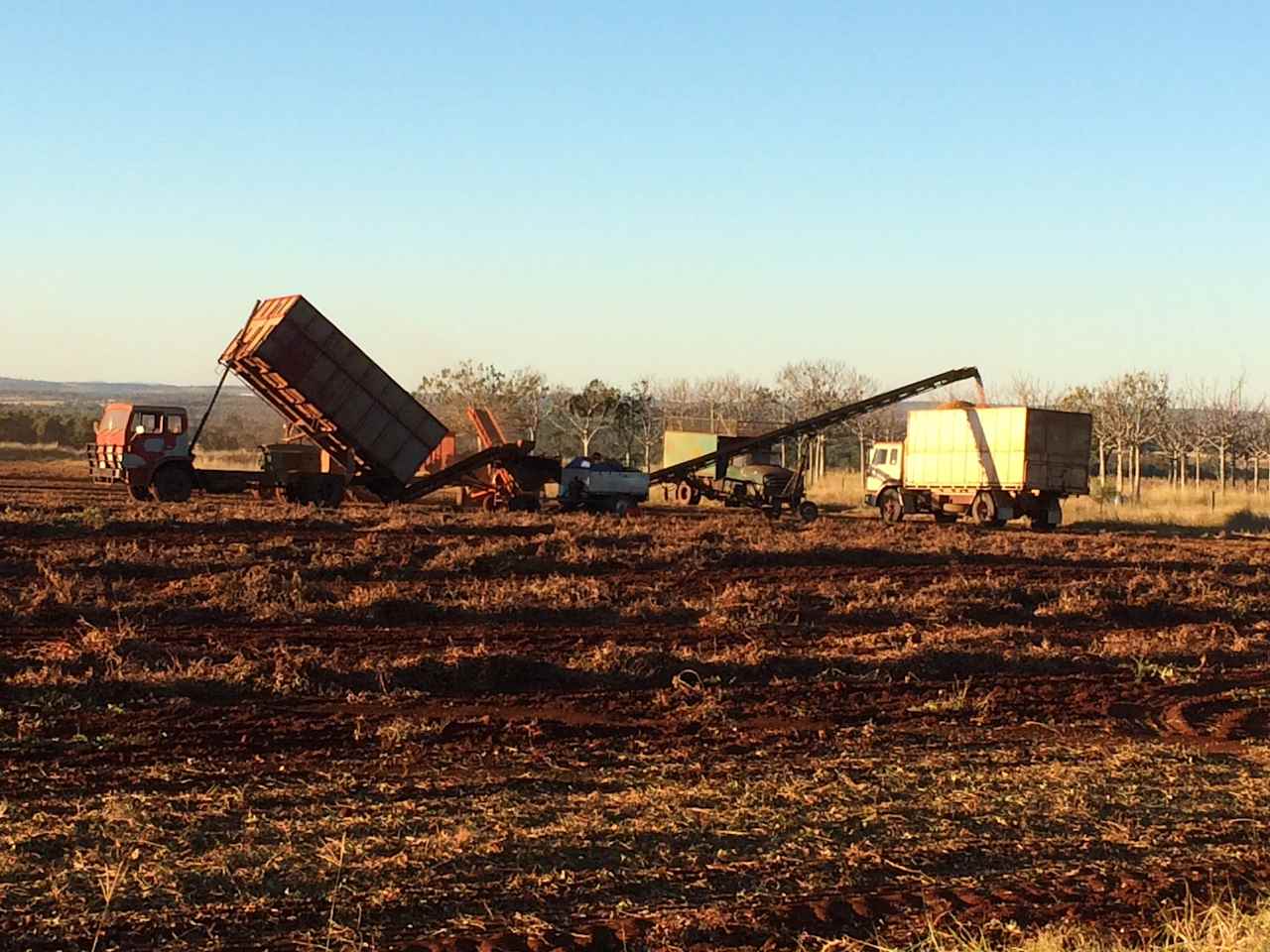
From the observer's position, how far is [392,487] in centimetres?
3312

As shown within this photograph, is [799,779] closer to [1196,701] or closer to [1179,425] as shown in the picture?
[1196,701]

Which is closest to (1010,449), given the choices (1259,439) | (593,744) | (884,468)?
(884,468)

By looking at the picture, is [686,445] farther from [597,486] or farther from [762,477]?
[597,486]

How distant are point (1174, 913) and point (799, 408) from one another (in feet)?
246

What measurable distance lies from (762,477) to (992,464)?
678 cm

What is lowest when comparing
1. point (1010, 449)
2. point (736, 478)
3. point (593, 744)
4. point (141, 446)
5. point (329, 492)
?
point (593, 744)

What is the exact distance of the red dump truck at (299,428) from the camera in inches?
1179

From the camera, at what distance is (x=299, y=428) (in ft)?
105

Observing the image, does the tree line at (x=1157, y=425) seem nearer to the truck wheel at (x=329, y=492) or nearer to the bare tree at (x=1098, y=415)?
the bare tree at (x=1098, y=415)

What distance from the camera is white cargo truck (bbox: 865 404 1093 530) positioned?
38.0 metres

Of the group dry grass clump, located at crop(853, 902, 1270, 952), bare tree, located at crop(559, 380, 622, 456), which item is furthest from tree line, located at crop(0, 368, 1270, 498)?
dry grass clump, located at crop(853, 902, 1270, 952)

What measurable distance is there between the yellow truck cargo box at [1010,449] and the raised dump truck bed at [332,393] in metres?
16.5

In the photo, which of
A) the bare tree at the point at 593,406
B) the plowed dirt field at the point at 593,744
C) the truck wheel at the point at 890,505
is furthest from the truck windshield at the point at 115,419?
the bare tree at the point at 593,406

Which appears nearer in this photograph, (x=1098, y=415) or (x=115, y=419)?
(x=115, y=419)
